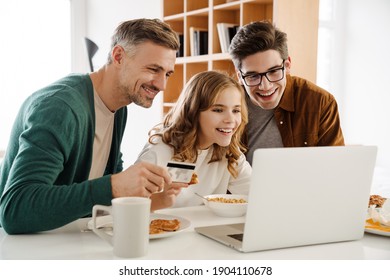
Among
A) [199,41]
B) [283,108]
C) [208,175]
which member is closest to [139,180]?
[208,175]

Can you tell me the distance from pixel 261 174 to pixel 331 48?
4.83 m

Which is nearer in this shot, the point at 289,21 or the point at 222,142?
the point at 222,142

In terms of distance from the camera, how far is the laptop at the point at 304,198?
115cm

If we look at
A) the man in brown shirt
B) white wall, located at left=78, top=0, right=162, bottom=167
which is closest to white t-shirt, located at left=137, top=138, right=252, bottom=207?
the man in brown shirt

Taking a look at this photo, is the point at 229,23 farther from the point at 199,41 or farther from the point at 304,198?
the point at 304,198

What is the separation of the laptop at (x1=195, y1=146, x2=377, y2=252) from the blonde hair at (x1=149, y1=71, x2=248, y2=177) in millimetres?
853

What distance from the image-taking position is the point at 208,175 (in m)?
2.17

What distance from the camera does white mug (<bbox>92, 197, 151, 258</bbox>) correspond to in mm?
1104

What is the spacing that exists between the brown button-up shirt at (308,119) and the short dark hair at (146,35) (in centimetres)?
87

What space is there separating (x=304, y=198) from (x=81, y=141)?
78cm

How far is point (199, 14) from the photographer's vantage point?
474cm

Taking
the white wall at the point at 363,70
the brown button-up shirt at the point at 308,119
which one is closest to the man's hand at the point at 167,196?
the brown button-up shirt at the point at 308,119

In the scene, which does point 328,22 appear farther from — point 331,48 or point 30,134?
point 30,134

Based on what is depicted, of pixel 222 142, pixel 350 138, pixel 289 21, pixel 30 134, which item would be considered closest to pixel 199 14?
pixel 289 21
